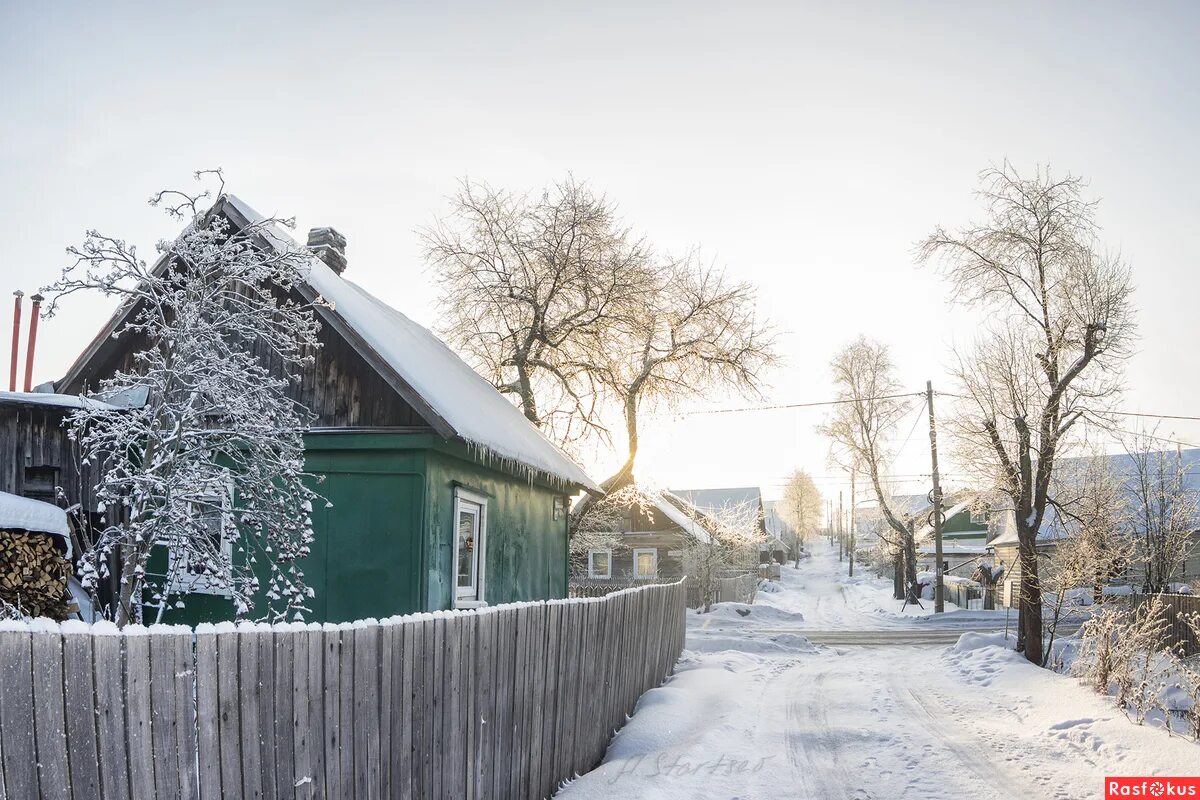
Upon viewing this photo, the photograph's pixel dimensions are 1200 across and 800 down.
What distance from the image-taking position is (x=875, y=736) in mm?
8883

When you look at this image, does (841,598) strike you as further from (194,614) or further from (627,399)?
(194,614)

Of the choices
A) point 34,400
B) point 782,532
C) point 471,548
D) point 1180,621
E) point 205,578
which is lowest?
point 782,532

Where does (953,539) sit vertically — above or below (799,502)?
below

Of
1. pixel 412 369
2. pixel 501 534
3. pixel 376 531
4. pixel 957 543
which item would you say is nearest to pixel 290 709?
pixel 376 531

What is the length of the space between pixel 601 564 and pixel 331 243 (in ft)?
94.6

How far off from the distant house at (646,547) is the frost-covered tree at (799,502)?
59241 mm

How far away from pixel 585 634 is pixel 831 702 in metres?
4.94

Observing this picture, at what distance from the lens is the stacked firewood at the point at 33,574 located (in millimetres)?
7809

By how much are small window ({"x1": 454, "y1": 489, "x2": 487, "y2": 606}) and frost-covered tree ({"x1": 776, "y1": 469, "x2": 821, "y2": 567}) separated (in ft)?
289

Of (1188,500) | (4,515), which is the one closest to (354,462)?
(4,515)

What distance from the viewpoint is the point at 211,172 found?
7.34 meters

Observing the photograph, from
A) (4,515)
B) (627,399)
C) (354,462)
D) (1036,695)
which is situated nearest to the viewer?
(4,515)

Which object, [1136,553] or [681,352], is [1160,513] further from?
[681,352]

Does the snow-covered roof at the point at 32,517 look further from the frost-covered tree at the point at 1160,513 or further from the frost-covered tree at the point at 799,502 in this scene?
the frost-covered tree at the point at 799,502
